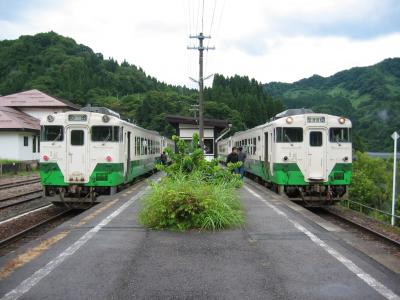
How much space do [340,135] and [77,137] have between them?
7.95 metres

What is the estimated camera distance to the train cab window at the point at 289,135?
46.1 ft

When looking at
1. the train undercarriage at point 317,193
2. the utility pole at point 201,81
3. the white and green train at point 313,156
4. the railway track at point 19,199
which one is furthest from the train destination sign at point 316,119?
the utility pole at point 201,81

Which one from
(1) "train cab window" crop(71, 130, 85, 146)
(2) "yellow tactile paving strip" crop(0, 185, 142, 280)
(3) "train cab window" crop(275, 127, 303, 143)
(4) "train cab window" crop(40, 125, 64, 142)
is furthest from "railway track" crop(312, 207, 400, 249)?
(4) "train cab window" crop(40, 125, 64, 142)

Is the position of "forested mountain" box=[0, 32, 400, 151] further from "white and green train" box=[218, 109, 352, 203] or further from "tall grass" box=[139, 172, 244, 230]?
"tall grass" box=[139, 172, 244, 230]

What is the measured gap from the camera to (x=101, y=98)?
293 feet

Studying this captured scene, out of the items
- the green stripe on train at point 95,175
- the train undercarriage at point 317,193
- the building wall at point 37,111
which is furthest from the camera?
the building wall at point 37,111

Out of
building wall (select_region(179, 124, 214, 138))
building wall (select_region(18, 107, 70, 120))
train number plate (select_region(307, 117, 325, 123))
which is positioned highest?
building wall (select_region(18, 107, 70, 120))

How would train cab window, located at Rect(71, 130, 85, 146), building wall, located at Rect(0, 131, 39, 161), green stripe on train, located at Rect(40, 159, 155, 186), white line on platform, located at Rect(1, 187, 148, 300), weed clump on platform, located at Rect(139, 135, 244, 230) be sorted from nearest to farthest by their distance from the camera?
white line on platform, located at Rect(1, 187, 148, 300), weed clump on platform, located at Rect(139, 135, 244, 230), green stripe on train, located at Rect(40, 159, 155, 186), train cab window, located at Rect(71, 130, 85, 146), building wall, located at Rect(0, 131, 39, 161)

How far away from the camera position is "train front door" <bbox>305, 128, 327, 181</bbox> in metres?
13.8

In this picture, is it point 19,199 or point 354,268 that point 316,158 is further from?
point 19,199

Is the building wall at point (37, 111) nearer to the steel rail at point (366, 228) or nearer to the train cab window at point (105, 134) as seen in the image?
the train cab window at point (105, 134)

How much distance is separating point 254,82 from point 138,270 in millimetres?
111529

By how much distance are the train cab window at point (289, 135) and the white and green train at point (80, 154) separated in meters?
4.94

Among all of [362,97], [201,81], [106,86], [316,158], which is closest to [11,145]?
[201,81]
